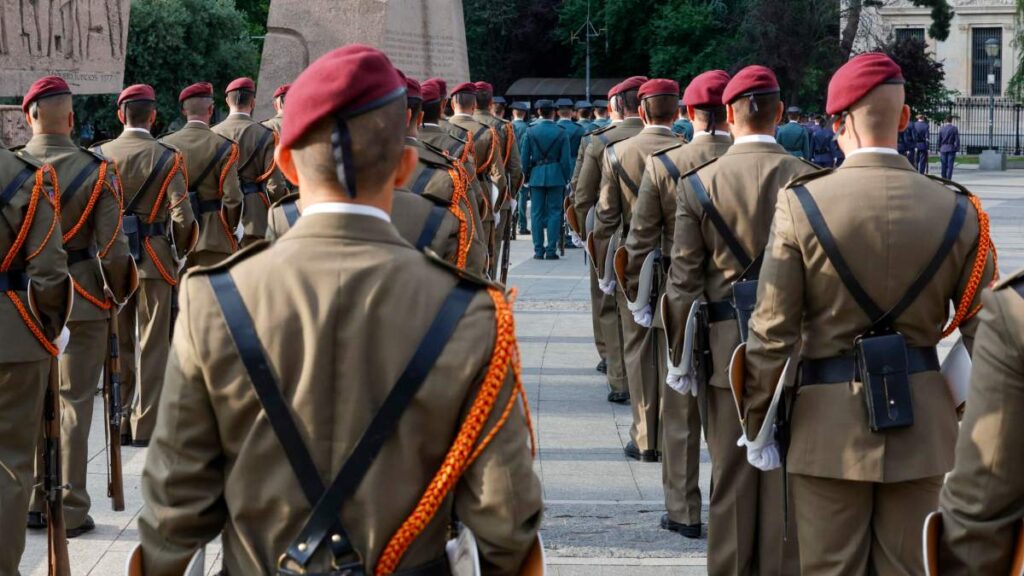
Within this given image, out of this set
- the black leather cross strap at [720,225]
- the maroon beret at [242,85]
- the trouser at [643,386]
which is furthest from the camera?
the maroon beret at [242,85]

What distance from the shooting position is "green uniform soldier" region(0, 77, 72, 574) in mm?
5543

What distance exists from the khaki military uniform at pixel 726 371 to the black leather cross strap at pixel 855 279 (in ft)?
4.29

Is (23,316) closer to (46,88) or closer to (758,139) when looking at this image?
(46,88)

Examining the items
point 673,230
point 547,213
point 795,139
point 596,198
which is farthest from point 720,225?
point 795,139

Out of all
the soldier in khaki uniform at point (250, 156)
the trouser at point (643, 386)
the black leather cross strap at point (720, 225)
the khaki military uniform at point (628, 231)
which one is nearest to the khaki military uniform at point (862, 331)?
the black leather cross strap at point (720, 225)

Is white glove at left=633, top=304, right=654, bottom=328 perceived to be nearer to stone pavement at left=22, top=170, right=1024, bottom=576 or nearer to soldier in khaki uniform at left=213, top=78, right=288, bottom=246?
stone pavement at left=22, top=170, right=1024, bottom=576

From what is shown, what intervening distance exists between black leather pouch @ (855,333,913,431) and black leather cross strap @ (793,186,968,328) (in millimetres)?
71

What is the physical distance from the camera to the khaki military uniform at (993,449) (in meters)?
2.90

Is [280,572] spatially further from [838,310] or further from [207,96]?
[207,96]

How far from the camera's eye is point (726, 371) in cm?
579

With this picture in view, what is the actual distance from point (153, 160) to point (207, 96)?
171cm

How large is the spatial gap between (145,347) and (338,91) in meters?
6.49

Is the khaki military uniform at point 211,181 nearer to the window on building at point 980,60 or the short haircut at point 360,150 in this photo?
the short haircut at point 360,150

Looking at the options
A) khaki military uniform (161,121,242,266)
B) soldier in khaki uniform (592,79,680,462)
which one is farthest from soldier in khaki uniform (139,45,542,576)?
khaki military uniform (161,121,242,266)
